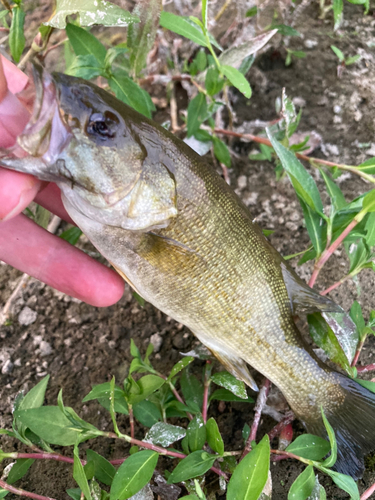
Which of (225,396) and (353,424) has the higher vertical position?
(353,424)

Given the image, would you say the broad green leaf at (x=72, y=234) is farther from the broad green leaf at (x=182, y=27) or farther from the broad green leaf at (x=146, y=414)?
the broad green leaf at (x=182, y=27)

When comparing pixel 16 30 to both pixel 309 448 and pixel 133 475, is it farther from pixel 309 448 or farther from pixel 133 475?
pixel 309 448

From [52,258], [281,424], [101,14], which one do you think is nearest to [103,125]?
[101,14]

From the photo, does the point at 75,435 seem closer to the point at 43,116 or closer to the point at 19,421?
the point at 19,421

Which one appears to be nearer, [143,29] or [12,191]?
[12,191]

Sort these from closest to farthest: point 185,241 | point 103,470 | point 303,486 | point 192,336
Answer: point 303,486, point 103,470, point 185,241, point 192,336

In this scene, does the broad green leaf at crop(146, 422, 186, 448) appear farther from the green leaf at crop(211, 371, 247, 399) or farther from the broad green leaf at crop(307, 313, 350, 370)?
the broad green leaf at crop(307, 313, 350, 370)

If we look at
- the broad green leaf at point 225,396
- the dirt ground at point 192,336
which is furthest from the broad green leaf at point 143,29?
the broad green leaf at point 225,396
